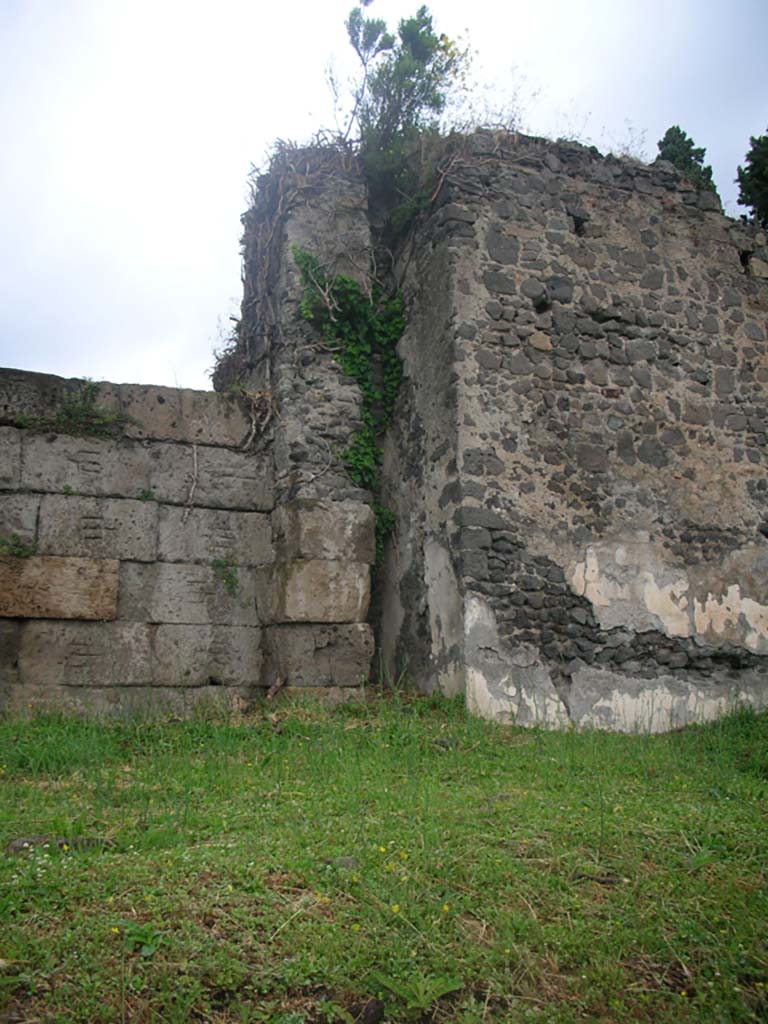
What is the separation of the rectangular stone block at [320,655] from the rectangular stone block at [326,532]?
581 millimetres

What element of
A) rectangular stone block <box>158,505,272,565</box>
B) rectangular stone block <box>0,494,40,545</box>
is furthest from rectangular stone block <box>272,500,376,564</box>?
rectangular stone block <box>0,494,40,545</box>

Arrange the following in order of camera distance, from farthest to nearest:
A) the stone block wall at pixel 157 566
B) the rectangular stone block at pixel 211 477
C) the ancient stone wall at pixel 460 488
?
the rectangular stone block at pixel 211 477 < the ancient stone wall at pixel 460 488 < the stone block wall at pixel 157 566

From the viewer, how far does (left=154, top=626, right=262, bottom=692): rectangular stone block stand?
809cm

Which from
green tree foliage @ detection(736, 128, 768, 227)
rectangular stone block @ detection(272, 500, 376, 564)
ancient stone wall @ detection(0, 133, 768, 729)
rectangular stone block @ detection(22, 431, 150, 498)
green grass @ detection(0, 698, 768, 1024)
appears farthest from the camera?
green tree foliage @ detection(736, 128, 768, 227)

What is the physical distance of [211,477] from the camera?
858 cm

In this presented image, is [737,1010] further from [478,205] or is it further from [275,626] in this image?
[478,205]

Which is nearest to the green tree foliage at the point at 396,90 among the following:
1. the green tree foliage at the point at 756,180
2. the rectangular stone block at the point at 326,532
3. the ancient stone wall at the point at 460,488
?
the ancient stone wall at the point at 460,488

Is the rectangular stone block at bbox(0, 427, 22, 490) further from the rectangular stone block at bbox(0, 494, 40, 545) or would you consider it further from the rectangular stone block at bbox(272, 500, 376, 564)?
the rectangular stone block at bbox(272, 500, 376, 564)

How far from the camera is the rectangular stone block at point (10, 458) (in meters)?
7.95

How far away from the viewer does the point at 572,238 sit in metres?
8.96

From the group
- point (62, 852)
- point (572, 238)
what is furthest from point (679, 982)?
point (572, 238)

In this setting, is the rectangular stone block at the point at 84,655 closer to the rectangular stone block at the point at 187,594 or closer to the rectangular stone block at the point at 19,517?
the rectangular stone block at the point at 187,594

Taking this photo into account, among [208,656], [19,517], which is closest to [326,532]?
[208,656]

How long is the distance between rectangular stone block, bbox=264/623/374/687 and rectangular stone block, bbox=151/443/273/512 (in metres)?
1.15
